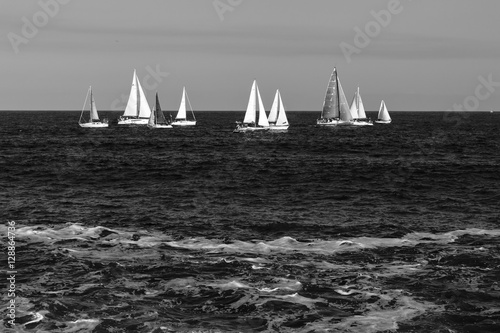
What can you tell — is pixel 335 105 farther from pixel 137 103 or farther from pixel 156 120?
pixel 137 103

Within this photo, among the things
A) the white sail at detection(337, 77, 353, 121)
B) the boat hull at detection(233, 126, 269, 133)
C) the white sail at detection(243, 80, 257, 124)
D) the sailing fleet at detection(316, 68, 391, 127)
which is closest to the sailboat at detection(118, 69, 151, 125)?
the boat hull at detection(233, 126, 269, 133)

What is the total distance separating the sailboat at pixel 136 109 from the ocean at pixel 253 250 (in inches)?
3781

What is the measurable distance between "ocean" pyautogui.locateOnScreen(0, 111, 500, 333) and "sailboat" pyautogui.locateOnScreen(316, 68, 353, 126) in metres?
85.4

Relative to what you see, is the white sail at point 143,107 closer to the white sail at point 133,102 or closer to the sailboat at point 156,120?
the white sail at point 133,102

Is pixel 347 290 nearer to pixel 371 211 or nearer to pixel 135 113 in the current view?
pixel 371 211

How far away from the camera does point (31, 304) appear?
22.0 metres

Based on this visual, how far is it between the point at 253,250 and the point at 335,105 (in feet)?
421

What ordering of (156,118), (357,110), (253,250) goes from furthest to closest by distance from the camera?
(357,110) < (156,118) < (253,250)

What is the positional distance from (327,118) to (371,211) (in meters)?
121

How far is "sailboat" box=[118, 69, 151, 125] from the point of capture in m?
159

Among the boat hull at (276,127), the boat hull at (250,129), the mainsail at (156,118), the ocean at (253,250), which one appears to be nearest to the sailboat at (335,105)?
the boat hull at (276,127)

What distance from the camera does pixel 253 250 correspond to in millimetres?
30516

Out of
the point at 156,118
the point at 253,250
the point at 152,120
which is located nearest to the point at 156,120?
the point at 156,118

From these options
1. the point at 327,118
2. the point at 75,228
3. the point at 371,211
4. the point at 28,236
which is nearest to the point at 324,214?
the point at 371,211
